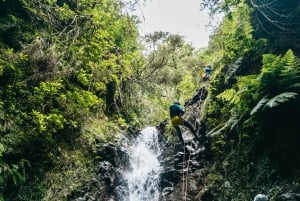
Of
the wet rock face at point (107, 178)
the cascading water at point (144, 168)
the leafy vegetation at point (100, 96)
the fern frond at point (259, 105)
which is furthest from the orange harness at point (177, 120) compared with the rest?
the fern frond at point (259, 105)

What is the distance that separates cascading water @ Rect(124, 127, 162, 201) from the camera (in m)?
10.2

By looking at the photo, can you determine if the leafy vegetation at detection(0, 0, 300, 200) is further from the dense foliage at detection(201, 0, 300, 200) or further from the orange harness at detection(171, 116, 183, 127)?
the orange harness at detection(171, 116, 183, 127)

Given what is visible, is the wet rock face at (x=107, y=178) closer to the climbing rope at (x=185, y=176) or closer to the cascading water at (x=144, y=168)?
the cascading water at (x=144, y=168)

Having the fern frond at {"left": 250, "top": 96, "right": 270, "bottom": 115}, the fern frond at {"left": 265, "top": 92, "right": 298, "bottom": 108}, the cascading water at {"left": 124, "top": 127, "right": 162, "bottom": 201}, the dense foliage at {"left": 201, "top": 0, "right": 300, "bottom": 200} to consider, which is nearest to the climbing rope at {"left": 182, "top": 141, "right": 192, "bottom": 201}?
the dense foliage at {"left": 201, "top": 0, "right": 300, "bottom": 200}

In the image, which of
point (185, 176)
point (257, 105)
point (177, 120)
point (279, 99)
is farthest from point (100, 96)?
point (279, 99)

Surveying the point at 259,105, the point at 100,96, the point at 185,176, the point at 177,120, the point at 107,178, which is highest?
the point at 100,96

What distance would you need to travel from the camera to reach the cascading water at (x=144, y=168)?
10.2 m

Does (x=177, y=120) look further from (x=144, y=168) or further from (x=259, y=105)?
(x=259, y=105)

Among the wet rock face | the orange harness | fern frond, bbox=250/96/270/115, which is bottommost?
the wet rock face

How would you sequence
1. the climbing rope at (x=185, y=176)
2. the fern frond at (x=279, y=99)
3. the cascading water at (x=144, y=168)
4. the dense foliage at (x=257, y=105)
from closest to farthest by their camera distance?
the fern frond at (x=279, y=99) → the dense foliage at (x=257, y=105) → the climbing rope at (x=185, y=176) → the cascading water at (x=144, y=168)

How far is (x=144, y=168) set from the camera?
459 inches

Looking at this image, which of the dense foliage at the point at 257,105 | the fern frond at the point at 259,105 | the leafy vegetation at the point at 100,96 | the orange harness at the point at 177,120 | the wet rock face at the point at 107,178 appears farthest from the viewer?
the orange harness at the point at 177,120

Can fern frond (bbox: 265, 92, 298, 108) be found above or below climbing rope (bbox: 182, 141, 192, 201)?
above

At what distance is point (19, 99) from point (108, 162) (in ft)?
11.2
